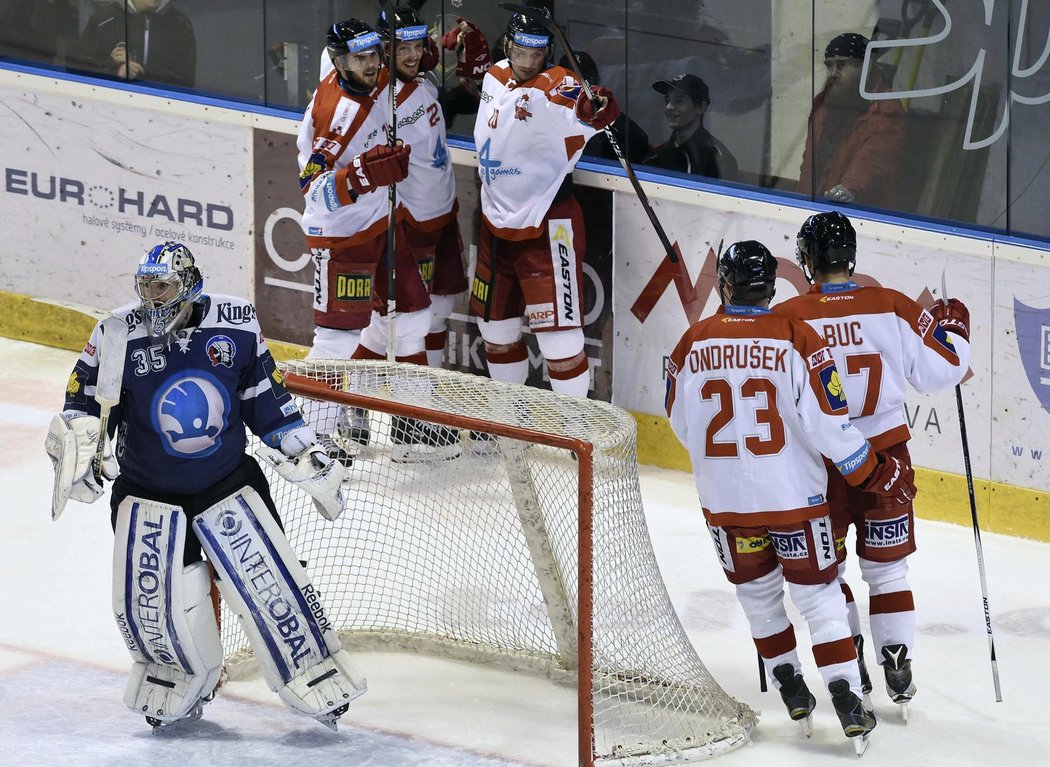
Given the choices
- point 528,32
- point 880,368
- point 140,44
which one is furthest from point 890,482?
point 140,44

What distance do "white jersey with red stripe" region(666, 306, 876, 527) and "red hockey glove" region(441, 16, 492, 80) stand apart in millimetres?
2707

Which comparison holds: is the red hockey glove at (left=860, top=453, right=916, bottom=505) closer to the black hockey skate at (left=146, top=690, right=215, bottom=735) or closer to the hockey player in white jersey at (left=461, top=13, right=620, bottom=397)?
the black hockey skate at (left=146, top=690, right=215, bottom=735)

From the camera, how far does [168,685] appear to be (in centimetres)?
481

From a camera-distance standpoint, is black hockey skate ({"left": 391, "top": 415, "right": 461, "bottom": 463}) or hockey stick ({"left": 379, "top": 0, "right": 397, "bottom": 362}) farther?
hockey stick ({"left": 379, "top": 0, "right": 397, "bottom": 362})

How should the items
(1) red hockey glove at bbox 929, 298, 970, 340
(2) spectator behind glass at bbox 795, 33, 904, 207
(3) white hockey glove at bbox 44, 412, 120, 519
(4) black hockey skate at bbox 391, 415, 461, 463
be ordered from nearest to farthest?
1. (3) white hockey glove at bbox 44, 412, 120, 519
2. (1) red hockey glove at bbox 929, 298, 970, 340
3. (4) black hockey skate at bbox 391, 415, 461, 463
4. (2) spectator behind glass at bbox 795, 33, 904, 207

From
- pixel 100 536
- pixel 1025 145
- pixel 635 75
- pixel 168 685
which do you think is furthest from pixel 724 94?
pixel 168 685

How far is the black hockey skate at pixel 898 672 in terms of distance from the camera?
4.91 metres

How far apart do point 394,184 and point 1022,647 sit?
273 cm

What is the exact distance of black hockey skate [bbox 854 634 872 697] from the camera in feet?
16.3

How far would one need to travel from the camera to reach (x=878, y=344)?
4832mm

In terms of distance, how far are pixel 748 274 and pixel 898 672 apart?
1.11m

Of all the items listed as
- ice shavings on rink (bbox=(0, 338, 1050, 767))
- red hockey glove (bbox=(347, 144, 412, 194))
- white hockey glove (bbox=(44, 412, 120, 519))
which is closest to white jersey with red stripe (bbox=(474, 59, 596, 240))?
red hockey glove (bbox=(347, 144, 412, 194))

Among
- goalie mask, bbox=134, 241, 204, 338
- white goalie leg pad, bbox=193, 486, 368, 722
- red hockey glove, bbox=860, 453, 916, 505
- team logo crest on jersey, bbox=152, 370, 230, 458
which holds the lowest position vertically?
white goalie leg pad, bbox=193, 486, 368, 722

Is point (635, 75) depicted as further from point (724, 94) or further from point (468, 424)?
point (468, 424)
